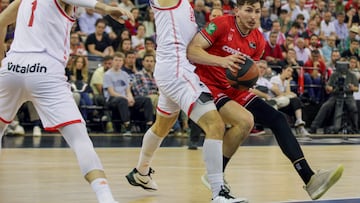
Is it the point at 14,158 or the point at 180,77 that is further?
the point at 14,158

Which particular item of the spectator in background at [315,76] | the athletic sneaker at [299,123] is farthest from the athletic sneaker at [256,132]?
the spectator in background at [315,76]

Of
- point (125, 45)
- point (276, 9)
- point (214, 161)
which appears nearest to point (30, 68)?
point (214, 161)

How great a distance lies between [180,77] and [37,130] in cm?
814

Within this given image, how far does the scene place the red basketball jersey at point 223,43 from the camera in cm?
654

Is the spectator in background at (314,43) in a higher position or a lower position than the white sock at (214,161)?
lower

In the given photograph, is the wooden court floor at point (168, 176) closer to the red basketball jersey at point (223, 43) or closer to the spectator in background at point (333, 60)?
the red basketball jersey at point (223, 43)

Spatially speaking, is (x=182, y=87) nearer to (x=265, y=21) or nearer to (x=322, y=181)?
(x=322, y=181)

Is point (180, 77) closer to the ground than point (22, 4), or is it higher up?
closer to the ground

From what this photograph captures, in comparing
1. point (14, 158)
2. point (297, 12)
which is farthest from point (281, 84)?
point (14, 158)

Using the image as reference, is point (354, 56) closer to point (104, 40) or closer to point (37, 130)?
point (104, 40)

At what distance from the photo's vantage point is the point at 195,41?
6.46 metres

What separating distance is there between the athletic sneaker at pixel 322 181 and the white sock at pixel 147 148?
4.57 ft

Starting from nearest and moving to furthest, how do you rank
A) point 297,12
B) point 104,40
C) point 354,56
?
point 104,40 → point 354,56 → point 297,12

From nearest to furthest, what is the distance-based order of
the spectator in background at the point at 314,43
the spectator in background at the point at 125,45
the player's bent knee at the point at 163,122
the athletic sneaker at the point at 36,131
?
the player's bent knee at the point at 163,122
the athletic sneaker at the point at 36,131
the spectator in background at the point at 125,45
the spectator in background at the point at 314,43
